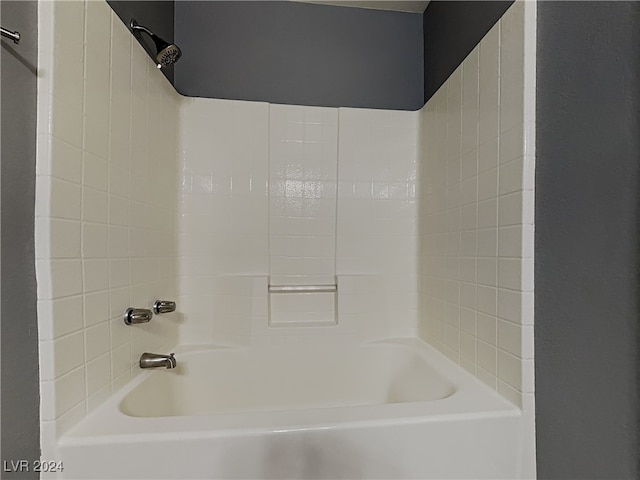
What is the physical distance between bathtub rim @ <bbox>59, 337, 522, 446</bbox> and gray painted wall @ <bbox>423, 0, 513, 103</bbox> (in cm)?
132

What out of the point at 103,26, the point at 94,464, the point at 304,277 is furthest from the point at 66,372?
the point at 304,277

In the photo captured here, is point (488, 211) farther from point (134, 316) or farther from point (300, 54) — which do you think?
point (300, 54)

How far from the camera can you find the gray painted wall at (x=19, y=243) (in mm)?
Answer: 822

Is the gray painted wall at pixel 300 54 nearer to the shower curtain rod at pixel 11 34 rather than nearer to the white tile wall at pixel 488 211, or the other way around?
the white tile wall at pixel 488 211

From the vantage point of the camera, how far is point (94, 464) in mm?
921

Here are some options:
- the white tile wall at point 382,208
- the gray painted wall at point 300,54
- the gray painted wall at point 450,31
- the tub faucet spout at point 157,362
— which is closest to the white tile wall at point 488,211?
the gray painted wall at point 450,31

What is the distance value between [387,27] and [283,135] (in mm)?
928

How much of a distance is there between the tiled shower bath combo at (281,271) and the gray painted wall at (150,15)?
9 cm

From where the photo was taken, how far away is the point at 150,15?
5.35ft

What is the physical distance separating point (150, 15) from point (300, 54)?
2.56 ft

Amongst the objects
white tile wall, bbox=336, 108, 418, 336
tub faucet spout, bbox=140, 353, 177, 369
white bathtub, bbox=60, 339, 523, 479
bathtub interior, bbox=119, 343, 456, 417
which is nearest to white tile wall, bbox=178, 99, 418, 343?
white tile wall, bbox=336, 108, 418, 336

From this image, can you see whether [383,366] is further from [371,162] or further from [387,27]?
[387,27]

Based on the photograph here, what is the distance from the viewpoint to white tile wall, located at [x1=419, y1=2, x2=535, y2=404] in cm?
107

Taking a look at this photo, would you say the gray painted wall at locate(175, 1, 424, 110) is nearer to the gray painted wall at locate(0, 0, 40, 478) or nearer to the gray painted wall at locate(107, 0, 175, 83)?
the gray painted wall at locate(107, 0, 175, 83)
